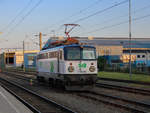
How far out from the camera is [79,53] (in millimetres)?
17062

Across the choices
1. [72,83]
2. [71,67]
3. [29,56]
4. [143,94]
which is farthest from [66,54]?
[29,56]

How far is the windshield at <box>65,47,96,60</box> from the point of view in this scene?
16797 mm

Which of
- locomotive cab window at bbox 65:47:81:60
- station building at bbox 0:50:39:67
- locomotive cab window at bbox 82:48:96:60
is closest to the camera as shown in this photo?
locomotive cab window at bbox 65:47:81:60

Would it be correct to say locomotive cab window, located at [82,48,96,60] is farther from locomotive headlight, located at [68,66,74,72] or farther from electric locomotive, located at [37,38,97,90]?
locomotive headlight, located at [68,66,74,72]

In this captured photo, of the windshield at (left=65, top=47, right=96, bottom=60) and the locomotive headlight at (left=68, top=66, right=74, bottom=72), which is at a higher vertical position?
the windshield at (left=65, top=47, right=96, bottom=60)

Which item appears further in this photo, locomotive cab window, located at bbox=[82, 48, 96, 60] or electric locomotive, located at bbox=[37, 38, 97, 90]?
locomotive cab window, located at bbox=[82, 48, 96, 60]

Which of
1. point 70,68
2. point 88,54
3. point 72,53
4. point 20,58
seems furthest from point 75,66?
point 20,58

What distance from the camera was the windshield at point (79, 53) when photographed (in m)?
16.8

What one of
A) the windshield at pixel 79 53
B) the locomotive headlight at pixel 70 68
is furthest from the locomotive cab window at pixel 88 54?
the locomotive headlight at pixel 70 68

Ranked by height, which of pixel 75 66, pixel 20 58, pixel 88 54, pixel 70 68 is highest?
pixel 20 58

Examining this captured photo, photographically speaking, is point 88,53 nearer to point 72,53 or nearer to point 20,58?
point 72,53

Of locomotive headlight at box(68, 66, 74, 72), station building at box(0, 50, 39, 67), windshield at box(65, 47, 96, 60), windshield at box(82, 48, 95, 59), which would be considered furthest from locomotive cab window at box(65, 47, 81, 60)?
station building at box(0, 50, 39, 67)

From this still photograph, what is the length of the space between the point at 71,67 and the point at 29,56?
69.3 metres

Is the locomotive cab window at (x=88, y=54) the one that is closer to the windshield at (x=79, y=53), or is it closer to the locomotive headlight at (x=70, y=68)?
the windshield at (x=79, y=53)
